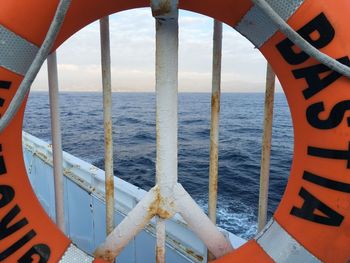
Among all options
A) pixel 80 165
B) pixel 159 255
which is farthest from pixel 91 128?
pixel 159 255

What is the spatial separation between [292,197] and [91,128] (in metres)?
13.4

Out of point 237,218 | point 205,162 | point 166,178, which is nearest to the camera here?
point 166,178

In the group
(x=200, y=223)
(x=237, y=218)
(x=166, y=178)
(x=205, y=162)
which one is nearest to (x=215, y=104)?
(x=166, y=178)

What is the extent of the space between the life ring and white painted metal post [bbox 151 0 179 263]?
5.0 inches

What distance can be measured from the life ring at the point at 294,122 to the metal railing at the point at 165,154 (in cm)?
14

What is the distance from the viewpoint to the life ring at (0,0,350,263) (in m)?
0.87

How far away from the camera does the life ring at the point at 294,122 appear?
869mm

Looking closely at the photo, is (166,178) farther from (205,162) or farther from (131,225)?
(205,162)

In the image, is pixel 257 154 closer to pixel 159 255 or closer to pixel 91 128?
pixel 159 255

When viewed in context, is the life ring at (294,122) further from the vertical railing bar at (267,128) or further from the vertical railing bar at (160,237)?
the vertical railing bar at (160,237)

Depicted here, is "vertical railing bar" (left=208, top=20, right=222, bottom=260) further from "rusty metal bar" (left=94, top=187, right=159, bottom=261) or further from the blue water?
the blue water

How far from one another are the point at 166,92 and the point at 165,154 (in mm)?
224

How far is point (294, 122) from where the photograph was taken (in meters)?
1.00

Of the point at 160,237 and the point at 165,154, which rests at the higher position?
the point at 165,154
